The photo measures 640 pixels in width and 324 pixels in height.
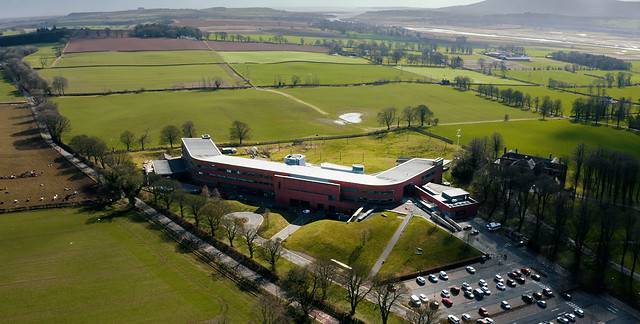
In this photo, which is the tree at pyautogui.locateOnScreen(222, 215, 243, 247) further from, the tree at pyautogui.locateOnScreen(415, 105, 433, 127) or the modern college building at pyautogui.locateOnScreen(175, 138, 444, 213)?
the tree at pyautogui.locateOnScreen(415, 105, 433, 127)

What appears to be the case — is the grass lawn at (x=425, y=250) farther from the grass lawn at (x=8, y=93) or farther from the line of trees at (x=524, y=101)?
the grass lawn at (x=8, y=93)

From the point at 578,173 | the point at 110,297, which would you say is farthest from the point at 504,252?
the point at 110,297

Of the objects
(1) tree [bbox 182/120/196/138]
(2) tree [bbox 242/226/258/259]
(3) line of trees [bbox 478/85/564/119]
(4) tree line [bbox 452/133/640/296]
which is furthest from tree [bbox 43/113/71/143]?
(3) line of trees [bbox 478/85/564/119]

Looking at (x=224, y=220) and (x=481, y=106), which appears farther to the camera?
(x=481, y=106)

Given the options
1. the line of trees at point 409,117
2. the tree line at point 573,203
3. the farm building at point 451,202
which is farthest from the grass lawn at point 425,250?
the line of trees at point 409,117

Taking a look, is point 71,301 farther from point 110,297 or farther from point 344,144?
point 344,144

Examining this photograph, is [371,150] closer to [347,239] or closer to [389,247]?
[347,239]

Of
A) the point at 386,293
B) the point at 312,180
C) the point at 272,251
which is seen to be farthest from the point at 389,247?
the point at 312,180
